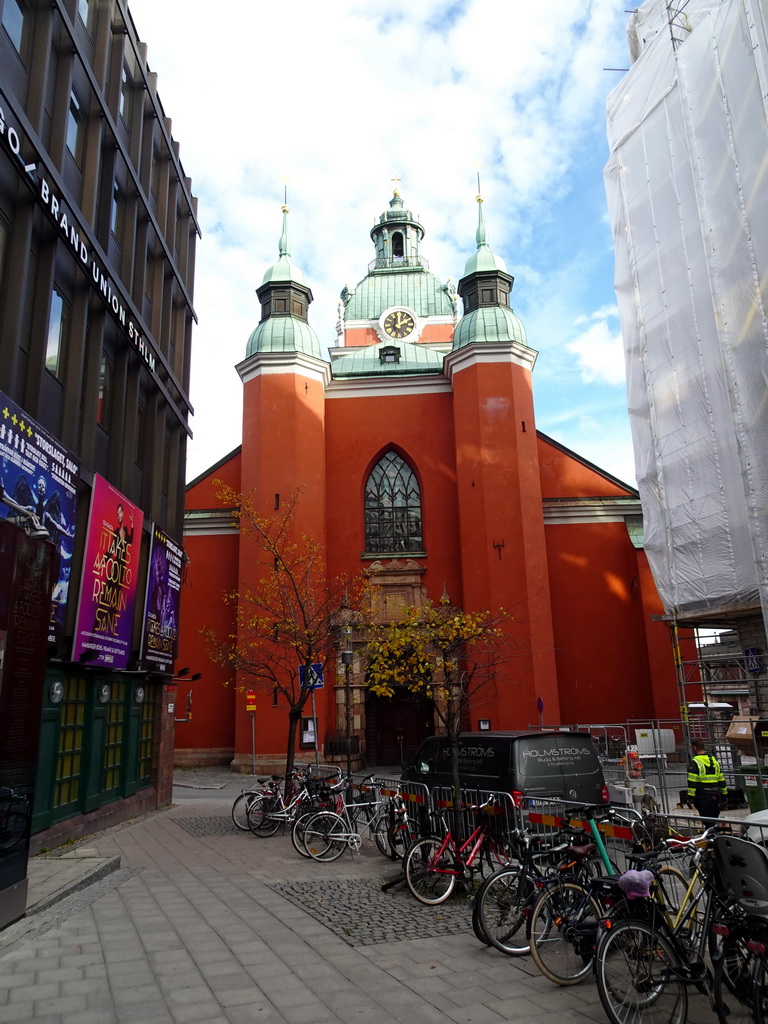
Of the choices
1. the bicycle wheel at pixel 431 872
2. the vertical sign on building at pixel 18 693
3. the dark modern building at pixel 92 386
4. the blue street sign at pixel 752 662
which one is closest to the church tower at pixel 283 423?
the dark modern building at pixel 92 386

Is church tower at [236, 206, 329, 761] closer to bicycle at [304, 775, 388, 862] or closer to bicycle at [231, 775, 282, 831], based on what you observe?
bicycle at [231, 775, 282, 831]

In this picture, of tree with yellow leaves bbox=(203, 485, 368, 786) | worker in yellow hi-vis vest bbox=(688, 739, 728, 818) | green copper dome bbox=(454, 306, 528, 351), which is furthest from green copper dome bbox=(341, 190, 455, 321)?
worker in yellow hi-vis vest bbox=(688, 739, 728, 818)

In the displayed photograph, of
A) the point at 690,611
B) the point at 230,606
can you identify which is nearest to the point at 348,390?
the point at 230,606

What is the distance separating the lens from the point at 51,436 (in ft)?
32.8

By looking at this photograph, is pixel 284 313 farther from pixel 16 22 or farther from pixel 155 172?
pixel 16 22

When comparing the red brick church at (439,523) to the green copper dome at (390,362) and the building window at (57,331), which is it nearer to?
the green copper dome at (390,362)

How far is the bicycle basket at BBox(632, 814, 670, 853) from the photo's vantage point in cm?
600

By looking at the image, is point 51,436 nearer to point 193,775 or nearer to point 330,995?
point 330,995

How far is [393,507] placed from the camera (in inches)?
1062

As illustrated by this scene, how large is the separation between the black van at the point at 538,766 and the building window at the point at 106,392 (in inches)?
316

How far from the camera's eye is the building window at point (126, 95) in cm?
1443

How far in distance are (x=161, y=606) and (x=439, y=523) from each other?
41.7 feet

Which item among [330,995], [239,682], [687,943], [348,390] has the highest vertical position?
[348,390]

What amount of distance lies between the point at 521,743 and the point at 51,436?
697cm
